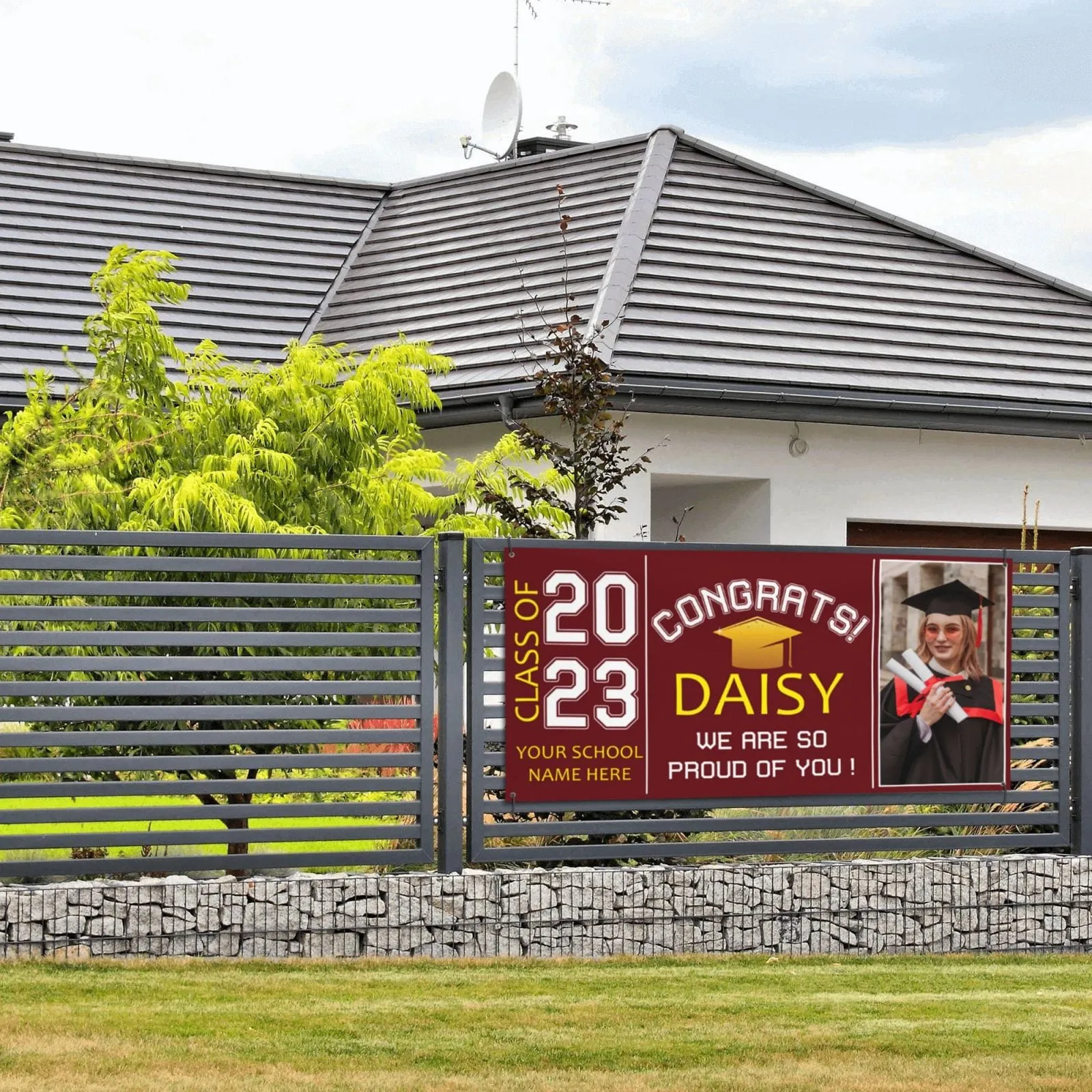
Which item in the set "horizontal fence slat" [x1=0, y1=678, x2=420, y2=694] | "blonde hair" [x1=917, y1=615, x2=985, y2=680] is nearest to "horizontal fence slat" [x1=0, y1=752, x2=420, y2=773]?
"horizontal fence slat" [x1=0, y1=678, x2=420, y2=694]

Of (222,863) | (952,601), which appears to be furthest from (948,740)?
(222,863)

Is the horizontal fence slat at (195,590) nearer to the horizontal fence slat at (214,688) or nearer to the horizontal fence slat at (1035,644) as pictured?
the horizontal fence slat at (214,688)

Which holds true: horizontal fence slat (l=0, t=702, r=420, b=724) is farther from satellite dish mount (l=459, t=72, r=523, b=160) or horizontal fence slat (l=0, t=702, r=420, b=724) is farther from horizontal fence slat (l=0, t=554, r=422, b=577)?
satellite dish mount (l=459, t=72, r=523, b=160)

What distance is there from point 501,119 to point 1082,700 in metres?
16.2

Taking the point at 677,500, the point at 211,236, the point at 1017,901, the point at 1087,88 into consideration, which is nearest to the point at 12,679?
the point at 1017,901

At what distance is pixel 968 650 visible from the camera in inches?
365

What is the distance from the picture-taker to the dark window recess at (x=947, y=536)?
16359 mm

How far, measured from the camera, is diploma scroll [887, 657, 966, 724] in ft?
30.0

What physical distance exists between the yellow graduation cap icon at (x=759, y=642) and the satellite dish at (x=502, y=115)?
51.0ft

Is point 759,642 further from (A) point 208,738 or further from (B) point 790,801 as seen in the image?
(A) point 208,738

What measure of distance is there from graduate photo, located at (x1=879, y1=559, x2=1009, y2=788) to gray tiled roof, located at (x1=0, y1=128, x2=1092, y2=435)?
5.75 m

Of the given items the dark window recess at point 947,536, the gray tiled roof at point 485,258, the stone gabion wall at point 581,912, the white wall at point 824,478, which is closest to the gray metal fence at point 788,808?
the stone gabion wall at point 581,912

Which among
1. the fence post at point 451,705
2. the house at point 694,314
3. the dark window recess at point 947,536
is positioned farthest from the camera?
the dark window recess at point 947,536

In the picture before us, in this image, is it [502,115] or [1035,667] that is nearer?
[1035,667]
